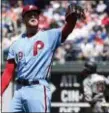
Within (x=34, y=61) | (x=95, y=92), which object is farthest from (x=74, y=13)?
(x=95, y=92)

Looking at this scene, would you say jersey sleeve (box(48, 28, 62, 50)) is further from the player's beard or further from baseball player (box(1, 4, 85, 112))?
the player's beard

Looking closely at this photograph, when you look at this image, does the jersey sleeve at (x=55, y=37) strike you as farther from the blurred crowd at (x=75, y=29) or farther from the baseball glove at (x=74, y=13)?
the blurred crowd at (x=75, y=29)

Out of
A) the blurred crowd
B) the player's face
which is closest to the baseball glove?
the player's face

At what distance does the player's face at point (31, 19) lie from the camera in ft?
20.7

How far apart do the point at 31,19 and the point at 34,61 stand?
0.49 m

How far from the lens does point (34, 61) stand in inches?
248

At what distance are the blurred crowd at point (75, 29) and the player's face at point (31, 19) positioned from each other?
5588mm

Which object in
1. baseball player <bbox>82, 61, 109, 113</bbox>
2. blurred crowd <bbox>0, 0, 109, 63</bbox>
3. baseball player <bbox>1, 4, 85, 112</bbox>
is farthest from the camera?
blurred crowd <bbox>0, 0, 109, 63</bbox>

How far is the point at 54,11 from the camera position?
17031 millimetres

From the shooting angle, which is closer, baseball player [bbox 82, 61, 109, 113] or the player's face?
the player's face

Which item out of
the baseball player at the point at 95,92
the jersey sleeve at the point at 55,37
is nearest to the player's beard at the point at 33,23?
the jersey sleeve at the point at 55,37

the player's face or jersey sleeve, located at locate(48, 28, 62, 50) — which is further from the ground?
the player's face

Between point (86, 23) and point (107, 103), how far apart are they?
22.0 feet

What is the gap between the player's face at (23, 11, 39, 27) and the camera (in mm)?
6309
